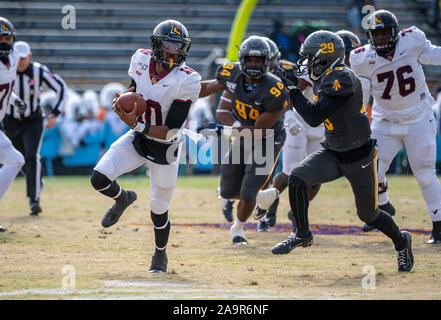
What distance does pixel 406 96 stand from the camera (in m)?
7.16

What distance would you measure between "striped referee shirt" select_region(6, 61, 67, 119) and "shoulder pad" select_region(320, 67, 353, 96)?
4.74 meters

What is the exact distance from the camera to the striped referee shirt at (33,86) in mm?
9344

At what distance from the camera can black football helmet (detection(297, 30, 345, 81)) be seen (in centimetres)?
579

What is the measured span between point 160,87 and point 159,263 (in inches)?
52.1

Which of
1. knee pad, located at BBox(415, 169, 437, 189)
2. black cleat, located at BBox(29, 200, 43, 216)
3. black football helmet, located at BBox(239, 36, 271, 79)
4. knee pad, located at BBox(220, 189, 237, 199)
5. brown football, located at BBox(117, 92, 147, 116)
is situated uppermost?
black football helmet, located at BBox(239, 36, 271, 79)

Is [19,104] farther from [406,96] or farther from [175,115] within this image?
[406,96]

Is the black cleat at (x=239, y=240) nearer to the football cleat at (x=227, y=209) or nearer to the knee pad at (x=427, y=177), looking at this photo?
the football cleat at (x=227, y=209)

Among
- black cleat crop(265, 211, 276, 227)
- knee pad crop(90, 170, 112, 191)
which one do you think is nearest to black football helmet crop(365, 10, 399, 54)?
black cleat crop(265, 211, 276, 227)

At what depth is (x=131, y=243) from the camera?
287 inches

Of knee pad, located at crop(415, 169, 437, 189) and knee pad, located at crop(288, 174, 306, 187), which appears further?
knee pad, located at crop(415, 169, 437, 189)

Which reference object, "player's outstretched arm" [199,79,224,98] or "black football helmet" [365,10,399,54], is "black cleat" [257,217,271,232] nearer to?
"player's outstretched arm" [199,79,224,98]

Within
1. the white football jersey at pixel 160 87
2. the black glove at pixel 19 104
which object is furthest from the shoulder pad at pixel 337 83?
the black glove at pixel 19 104

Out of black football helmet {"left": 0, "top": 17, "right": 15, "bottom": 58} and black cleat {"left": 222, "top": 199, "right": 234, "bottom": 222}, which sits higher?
black football helmet {"left": 0, "top": 17, "right": 15, "bottom": 58}

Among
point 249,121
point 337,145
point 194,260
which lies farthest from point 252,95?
point 194,260
